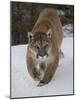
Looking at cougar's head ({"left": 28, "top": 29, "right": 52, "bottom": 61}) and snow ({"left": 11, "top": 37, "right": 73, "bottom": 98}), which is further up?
cougar's head ({"left": 28, "top": 29, "right": 52, "bottom": 61})

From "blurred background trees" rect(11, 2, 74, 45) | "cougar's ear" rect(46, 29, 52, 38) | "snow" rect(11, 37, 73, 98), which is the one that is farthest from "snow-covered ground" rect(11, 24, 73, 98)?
"cougar's ear" rect(46, 29, 52, 38)

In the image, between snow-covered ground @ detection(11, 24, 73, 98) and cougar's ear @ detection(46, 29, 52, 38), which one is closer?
snow-covered ground @ detection(11, 24, 73, 98)

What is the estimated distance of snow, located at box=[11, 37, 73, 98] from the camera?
9.48 feet

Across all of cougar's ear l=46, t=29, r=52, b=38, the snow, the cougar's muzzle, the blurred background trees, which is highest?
the blurred background trees

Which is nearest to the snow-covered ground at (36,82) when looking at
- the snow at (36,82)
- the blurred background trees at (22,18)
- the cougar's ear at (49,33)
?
the snow at (36,82)

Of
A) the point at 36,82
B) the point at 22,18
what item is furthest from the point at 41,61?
the point at 22,18

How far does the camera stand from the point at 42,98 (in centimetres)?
301

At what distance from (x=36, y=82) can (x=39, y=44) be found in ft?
1.49

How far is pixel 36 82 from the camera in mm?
2975

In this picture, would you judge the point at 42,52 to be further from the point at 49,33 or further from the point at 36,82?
the point at 36,82

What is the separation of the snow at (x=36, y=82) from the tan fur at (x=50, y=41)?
0.06 m

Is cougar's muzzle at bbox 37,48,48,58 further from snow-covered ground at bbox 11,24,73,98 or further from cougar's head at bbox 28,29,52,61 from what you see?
snow-covered ground at bbox 11,24,73,98

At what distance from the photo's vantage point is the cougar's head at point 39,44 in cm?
297
